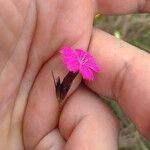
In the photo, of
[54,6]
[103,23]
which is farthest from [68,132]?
[103,23]

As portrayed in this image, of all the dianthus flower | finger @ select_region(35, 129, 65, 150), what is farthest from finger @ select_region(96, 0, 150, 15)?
finger @ select_region(35, 129, 65, 150)

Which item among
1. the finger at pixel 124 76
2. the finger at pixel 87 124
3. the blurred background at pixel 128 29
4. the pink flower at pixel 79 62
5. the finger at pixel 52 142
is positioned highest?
the pink flower at pixel 79 62

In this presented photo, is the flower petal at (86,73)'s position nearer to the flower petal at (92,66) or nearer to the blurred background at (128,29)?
the flower petal at (92,66)

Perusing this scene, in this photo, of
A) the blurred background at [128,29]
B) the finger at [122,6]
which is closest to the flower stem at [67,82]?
the finger at [122,6]

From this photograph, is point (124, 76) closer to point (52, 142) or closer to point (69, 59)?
point (69, 59)

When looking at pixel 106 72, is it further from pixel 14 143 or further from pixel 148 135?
pixel 14 143

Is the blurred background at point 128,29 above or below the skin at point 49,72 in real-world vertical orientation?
below
